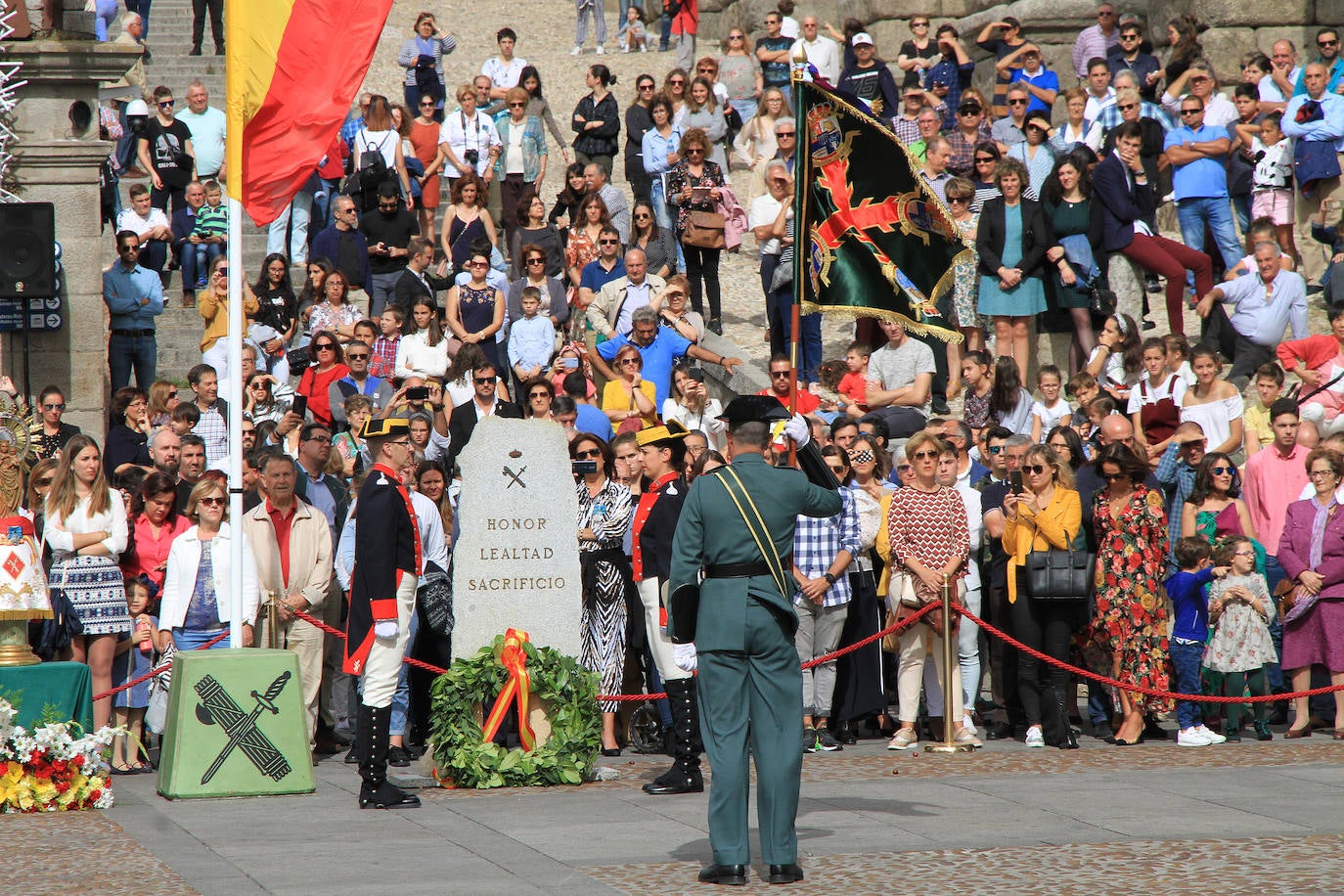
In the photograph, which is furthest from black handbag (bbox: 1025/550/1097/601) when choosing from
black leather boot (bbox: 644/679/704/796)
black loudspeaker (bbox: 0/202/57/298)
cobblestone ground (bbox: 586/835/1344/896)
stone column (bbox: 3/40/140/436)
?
stone column (bbox: 3/40/140/436)

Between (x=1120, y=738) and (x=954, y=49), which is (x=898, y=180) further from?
(x=954, y=49)

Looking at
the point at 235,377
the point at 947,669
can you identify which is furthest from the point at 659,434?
the point at 235,377

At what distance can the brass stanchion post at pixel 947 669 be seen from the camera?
35.7 ft

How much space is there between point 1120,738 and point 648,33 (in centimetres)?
2263

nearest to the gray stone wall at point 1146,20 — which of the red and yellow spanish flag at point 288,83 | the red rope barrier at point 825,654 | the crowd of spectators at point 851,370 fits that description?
the crowd of spectators at point 851,370

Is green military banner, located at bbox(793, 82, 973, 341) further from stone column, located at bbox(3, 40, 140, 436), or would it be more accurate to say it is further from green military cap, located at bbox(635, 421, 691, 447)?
stone column, located at bbox(3, 40, 140, 436)

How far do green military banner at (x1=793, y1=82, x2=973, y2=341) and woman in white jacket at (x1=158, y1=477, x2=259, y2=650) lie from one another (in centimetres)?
380

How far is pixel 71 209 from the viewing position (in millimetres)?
15641

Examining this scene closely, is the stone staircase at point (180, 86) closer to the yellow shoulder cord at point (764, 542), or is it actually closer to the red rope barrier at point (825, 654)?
the red rope barrier at point (825, 654)

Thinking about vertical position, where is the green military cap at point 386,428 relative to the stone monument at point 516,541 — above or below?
above

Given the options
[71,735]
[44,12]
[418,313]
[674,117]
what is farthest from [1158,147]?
[71,735]

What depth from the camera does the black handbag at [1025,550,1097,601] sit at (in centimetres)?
1125

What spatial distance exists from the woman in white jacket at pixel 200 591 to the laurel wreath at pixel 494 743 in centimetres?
157

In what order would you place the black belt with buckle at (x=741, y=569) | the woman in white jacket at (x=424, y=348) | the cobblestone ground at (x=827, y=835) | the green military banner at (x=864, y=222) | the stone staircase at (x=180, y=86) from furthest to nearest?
the stone staircase at (x=180, y=86) → the woman in white jacket at (x=424, y=348) → the green military banner at (x=864, y=222) → the black belt with buckle at (x=741, y=569) → the cobblestone ground at (x=827, y=835)
